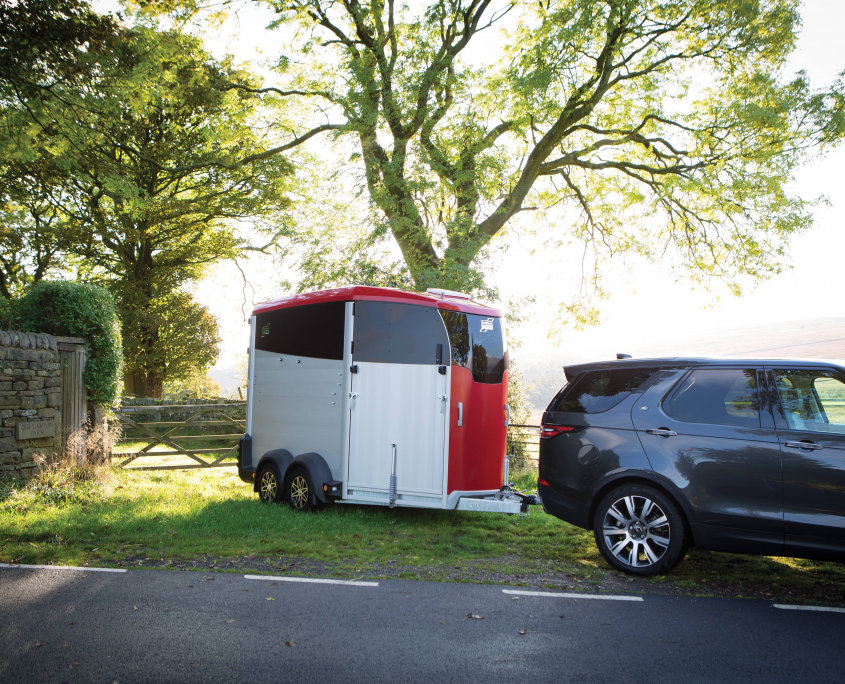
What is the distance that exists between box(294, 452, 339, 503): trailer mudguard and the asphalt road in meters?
2.71

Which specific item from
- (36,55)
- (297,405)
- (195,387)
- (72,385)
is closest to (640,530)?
(297,405)

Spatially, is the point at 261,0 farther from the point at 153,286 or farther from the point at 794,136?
the point at 794,136

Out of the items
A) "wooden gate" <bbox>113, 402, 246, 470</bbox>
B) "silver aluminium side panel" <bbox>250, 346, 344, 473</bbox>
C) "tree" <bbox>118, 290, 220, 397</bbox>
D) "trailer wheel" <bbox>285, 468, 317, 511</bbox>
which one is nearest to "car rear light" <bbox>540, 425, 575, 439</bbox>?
"silver aluminium side panel" <bbox>250, 346, 344, 473</bbox>

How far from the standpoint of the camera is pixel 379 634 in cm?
463

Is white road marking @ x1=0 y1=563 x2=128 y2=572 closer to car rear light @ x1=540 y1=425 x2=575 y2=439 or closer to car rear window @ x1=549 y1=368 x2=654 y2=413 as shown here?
car rear light @ x1=540 y1=425 x2=575 y2=439

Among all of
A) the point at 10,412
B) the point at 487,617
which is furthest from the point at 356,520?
the point at 10,412

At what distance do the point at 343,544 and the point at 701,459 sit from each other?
12.4 feet

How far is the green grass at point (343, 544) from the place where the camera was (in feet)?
20.7

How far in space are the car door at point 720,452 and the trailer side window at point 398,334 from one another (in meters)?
2.75

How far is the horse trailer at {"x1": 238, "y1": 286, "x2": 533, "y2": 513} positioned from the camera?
27.0 feet

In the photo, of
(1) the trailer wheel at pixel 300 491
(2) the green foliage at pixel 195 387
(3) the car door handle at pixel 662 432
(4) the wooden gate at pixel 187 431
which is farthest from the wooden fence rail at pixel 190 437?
(3) the car door handle at pixel 662 432

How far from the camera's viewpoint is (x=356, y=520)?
8703 millimetres

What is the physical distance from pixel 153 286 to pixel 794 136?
70.8 feet

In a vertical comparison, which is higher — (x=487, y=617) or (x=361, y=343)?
(x=361, y=343)
